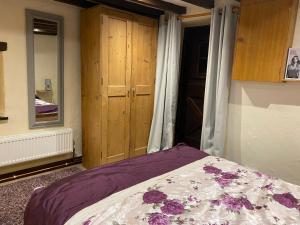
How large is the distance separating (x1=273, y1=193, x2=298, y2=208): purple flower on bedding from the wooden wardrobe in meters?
2.07

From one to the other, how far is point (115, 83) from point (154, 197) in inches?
74.5

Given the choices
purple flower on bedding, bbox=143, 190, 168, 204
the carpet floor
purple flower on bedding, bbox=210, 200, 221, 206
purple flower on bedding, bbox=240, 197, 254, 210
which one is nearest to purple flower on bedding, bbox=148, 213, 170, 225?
purple flower on bedding, bbox=143, 190, 168, 204

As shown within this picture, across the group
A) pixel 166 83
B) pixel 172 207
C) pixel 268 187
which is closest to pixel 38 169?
pixel 166 83

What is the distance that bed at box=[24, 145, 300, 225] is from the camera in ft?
3.96

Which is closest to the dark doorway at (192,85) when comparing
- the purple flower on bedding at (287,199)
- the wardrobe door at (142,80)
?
the wardrobe door at (142,80)

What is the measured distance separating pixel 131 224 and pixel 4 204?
1781 mm

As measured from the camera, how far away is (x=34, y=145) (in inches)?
110

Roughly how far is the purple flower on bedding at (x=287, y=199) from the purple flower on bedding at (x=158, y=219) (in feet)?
2.45

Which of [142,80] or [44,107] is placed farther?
[142,80]

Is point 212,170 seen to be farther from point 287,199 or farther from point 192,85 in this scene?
point 192,85

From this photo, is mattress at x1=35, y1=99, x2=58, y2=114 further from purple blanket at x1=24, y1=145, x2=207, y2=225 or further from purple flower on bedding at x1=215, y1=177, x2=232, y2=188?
purple flower on bedding at x1=215, y1=177, x2=232, y2=188

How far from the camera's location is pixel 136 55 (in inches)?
125

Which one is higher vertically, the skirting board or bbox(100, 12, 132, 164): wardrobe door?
bbox(100, 12, 132, 164): wardrobe door

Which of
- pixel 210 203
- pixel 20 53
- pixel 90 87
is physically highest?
pixel 20 53
